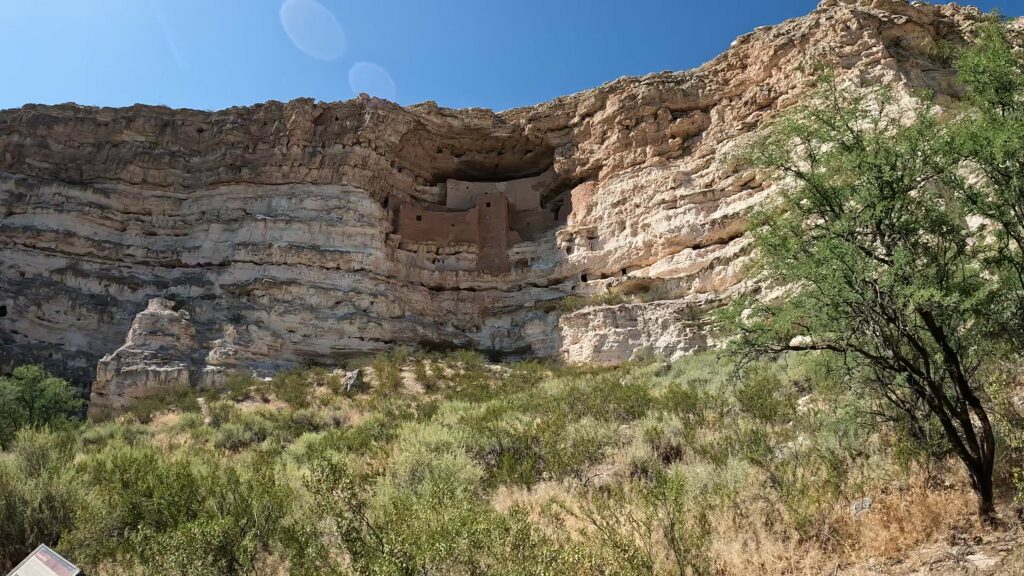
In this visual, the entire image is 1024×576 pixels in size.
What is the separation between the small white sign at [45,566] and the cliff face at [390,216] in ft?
43.2

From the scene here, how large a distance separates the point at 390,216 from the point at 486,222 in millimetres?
3181

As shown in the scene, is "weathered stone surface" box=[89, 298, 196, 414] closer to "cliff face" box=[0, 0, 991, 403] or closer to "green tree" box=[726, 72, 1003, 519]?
"cliff face" box=[0, 0, 991, 403]

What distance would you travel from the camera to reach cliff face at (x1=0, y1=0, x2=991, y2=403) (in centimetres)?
1638

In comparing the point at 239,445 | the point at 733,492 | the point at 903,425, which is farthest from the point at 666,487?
the point at 239,445

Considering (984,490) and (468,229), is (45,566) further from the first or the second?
(468,229)

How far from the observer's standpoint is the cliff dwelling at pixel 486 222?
20375mm

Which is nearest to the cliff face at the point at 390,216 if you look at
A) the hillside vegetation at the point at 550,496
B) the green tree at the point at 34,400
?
the green tree at the point at 34,400

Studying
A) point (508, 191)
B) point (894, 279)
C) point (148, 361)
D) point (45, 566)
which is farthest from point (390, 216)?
point (45, 566)

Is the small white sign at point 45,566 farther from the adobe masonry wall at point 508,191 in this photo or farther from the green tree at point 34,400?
the adobe masonry wall at point 508,191

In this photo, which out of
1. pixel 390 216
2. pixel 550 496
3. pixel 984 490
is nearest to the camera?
pixel 984 490

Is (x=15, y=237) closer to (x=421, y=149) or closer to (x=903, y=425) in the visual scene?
(x=421, y=149)

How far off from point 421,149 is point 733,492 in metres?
19.8

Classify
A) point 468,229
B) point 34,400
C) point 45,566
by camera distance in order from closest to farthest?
1. point 45,566
2. point 34,400
3. point 468,229

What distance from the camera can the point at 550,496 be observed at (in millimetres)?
5062
